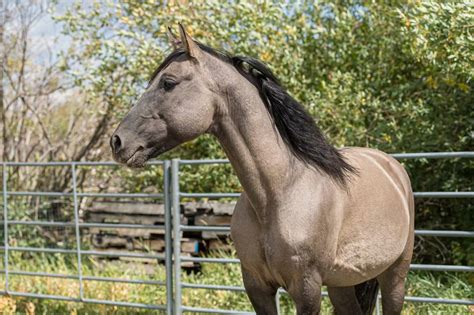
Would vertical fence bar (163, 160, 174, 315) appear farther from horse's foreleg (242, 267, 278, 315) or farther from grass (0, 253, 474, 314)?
horse's foreleg (242, 267, 278, 315)

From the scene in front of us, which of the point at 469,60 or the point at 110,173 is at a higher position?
the point at 469,60

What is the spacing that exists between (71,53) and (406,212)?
259 inches

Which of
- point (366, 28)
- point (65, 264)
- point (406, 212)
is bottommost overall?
point (65, 264)

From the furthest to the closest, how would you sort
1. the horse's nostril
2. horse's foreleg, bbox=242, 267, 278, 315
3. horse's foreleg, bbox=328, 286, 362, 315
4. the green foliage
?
1. the green foliage
2. horse's foreleg, bbox=328, 286, 362, 315
3. horse's foreleg, bbox=242, 267, 278, 315
4. the horse's nostril

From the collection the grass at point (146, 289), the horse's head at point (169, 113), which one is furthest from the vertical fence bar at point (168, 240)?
the horse's head at point (169, 113)

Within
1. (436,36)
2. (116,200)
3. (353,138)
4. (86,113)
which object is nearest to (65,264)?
(116,200)

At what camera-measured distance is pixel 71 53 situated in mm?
9258

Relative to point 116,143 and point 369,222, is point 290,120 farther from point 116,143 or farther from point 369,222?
point 116,143

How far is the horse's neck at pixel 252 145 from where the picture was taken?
10.0ft

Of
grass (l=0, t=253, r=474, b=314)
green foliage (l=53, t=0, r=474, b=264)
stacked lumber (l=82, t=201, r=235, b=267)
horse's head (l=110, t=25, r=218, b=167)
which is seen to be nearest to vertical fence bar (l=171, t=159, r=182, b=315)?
grass (l=0, t=253, r=474, b=314)

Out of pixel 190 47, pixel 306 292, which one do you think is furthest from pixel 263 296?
pixel 190 47

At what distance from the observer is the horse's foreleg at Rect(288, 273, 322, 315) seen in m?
3.01

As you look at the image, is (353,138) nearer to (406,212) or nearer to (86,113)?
(406,212)

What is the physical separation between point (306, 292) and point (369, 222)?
0.55m
